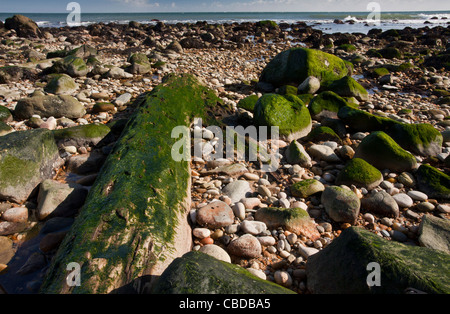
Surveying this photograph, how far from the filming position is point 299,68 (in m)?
8.02

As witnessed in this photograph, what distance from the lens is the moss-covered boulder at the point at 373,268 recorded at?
1.76 meters

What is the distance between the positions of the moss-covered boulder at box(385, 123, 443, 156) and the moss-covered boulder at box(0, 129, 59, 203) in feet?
18.8

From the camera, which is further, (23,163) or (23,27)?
(23,27)

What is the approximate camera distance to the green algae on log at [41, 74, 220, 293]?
6.48ft

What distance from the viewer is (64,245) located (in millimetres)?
2268

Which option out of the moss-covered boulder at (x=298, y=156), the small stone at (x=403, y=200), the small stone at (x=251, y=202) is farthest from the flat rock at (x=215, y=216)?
the small stone at (x=403, y=200)

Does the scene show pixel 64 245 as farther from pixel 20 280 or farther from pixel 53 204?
pixel 53 204

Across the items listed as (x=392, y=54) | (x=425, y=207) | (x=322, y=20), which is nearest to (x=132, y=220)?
(x=425, y=207)

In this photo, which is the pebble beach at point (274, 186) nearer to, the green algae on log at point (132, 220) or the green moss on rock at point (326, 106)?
the green moss on rock at point (326, 106)

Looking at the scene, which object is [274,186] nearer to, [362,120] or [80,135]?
[362,120]

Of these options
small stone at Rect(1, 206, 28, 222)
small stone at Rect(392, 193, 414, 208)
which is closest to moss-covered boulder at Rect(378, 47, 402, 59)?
small stone at Rect(392, 193, 414, 208)

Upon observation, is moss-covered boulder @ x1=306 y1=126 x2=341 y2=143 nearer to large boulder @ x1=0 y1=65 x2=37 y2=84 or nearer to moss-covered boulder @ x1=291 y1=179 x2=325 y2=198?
moss-covered boulder @ x1=291 y1=179 x2=325 y2=198

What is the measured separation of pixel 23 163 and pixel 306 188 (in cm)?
368
